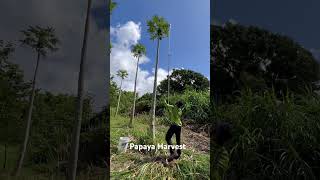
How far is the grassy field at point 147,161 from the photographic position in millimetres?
6137

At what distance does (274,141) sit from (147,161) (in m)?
1.49

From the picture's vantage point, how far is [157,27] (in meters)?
6.31

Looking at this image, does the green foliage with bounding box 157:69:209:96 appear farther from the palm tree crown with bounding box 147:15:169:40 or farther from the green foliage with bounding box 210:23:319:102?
the green foliage with bounding box 210:23:319:102

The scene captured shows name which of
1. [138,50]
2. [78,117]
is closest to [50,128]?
[78,117]

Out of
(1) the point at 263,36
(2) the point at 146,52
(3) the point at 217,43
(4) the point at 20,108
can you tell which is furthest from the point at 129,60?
(1) the point at 263,36

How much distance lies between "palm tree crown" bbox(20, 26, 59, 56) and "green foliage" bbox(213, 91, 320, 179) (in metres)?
2.41

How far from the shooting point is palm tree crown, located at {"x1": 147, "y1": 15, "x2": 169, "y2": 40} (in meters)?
6.30

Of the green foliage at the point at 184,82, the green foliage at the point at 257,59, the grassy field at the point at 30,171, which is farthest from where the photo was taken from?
the green foliage at the point at 257,59

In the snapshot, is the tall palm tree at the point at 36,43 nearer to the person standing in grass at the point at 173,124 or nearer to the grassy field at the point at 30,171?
the grassy field at the point at 30,171

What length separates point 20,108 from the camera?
6.27 meters

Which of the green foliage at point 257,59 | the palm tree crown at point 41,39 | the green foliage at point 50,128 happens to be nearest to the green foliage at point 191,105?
A: the green foliage at point 50,128

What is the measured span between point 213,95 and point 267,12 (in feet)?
5.36

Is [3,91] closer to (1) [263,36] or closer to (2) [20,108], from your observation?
(2) [20,108]

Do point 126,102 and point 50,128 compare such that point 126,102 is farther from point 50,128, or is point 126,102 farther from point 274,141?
point 274,141
